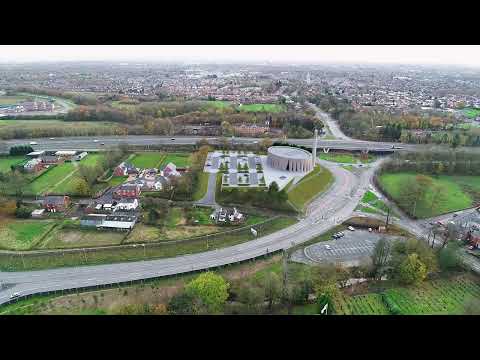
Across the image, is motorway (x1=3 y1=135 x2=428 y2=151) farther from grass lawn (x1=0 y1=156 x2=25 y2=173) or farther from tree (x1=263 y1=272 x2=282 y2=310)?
tree (x1=263 y1=272 x2=282 y2=310)

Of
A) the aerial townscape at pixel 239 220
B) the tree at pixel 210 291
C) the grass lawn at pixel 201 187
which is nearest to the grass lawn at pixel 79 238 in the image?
the aerial townscape at pixel 239 220

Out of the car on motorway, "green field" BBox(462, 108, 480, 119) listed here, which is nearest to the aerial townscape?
the car on motorway

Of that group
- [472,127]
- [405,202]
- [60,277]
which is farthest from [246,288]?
[472,127]

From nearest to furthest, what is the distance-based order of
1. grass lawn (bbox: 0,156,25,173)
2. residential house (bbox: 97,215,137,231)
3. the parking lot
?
the parking lot < residential house (bbox: 97,215,137,231) < grass lawn (bbox: 0,156,25,173)

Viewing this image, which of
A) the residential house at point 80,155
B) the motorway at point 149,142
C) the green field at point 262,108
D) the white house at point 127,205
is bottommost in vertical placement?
the white house at point 127,205

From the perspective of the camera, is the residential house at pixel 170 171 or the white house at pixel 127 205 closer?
the white house at pixel 127 205

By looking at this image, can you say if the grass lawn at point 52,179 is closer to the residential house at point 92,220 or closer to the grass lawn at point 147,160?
the grass lawn at point 147,160

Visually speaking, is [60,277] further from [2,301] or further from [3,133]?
[3,133]
